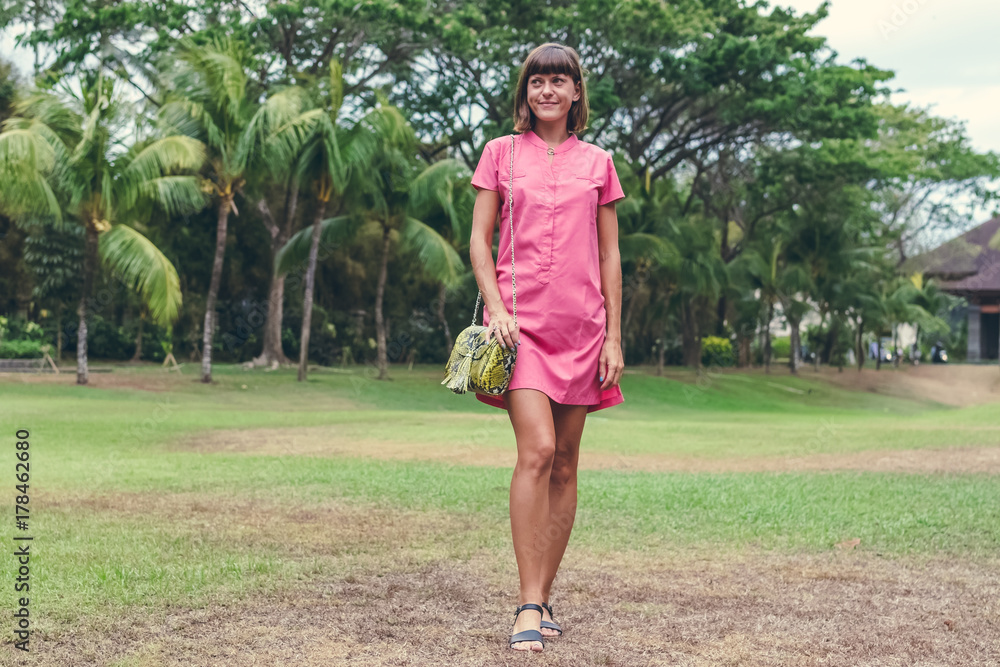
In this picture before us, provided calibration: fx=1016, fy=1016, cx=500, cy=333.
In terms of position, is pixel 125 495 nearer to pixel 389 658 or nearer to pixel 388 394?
pixel 389 658

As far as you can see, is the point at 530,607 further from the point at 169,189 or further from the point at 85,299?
the point at 85,299

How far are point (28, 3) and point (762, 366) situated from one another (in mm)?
29201

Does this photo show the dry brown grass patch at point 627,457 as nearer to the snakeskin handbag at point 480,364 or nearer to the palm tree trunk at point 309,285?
the snakeskin handbag at point 480,364

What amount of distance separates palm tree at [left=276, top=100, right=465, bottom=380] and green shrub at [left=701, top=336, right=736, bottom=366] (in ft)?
51.3

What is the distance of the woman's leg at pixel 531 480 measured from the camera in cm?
365

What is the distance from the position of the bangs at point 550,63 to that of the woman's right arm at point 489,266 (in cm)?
49

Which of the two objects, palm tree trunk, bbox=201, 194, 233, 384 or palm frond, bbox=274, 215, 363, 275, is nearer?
palm tree trunk, bbox=201, 194, 233, 384

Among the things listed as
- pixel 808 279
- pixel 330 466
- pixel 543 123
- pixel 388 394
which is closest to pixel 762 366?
pixel 808 279

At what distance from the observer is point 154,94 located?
2516cm

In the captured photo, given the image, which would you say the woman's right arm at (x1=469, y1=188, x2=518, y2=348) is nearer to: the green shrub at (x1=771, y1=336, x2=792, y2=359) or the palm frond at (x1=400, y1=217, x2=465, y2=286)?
the palm frond at (x1=400, y1=217, x2=465, y2=286)

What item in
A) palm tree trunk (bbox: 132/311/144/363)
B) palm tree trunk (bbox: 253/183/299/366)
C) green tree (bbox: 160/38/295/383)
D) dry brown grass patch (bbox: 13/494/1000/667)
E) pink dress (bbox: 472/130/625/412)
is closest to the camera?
dry brown grass patch (bbox: 13/494/1000/667)

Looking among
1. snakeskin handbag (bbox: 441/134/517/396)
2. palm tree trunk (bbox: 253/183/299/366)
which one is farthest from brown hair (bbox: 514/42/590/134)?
palm tree trunk (bbox: 253/183/299/366)

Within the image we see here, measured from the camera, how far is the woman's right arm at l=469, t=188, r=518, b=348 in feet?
11.9

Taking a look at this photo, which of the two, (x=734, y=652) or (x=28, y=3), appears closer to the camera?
(x=734, y=652)
